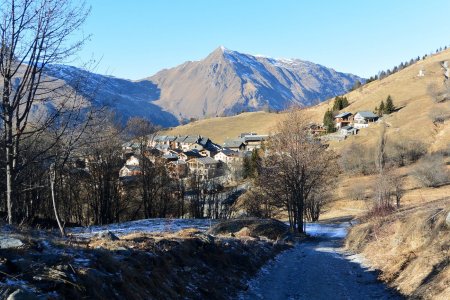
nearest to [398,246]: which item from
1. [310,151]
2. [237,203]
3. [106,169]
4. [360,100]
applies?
[310,151]

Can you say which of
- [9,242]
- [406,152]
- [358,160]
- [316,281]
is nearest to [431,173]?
[406,152]

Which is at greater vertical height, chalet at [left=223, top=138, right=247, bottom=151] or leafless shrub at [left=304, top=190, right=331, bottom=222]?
chalet at [left=223, top=138, right=247, bottom=151]

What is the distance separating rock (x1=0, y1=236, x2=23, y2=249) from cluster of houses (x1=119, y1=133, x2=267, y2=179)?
41.8 metres

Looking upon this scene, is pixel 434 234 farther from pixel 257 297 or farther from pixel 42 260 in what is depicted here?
pixel 42 260

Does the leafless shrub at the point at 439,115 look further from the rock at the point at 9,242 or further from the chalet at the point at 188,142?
the rock at the point at 9,242

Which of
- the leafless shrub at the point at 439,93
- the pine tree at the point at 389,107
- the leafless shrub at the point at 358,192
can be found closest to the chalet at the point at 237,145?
the pine tree at the point at 389,107

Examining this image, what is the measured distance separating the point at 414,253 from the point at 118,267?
1037 cm

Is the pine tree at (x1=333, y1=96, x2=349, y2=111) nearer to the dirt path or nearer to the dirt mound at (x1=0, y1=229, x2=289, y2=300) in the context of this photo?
the dirt path

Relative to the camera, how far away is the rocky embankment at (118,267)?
6.66 m

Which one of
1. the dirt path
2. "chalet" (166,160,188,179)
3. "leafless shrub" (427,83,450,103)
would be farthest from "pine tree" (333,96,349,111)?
the dirt path

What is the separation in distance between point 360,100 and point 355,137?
6019 cm

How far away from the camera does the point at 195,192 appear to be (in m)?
61.2

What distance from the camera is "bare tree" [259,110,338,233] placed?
36.0 metres

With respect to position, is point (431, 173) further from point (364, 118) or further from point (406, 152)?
point (364, 118)
